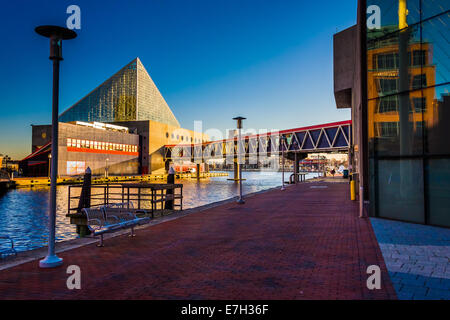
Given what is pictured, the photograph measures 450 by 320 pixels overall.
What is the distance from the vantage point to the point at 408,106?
1222 centimetres

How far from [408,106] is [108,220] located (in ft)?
36.2

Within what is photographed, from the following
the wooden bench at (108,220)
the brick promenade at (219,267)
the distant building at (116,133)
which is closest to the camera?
the brick promenade at (219,267)

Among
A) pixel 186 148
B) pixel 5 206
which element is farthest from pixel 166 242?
pixel 186 148

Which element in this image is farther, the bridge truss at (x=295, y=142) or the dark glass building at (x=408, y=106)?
the bridge truss at (x=295, y=142)

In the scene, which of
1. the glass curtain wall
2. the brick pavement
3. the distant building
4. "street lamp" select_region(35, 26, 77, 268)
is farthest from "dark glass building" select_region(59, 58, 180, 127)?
the brick pavement

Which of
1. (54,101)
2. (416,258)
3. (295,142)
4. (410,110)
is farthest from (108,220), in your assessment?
(295,142)

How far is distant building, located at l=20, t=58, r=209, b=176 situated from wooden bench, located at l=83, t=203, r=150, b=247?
62.8 metres

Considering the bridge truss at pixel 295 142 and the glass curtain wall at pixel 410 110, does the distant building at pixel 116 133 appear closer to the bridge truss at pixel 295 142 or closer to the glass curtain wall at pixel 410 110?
the bridge truss at pixel 295 142

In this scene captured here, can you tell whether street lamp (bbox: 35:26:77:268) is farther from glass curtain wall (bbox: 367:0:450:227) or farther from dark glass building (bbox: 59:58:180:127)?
dark glass building (bbox: 59:58:180:127)

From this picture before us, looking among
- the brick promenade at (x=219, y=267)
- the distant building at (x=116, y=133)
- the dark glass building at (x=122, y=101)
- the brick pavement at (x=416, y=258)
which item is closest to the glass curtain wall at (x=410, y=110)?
the brick pavement at (x=416, y=258)

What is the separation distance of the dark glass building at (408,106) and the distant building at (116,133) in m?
64.7

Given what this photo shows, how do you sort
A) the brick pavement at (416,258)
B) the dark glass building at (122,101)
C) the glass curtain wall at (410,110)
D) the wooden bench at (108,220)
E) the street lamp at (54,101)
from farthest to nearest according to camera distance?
the dark glass building at (122,101) < the glass curtain wall at (410,110) < the wooden bench at (108,220) < the street lamp at (54,101) < the brick pavement at (416,258)

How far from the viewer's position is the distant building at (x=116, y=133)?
7088 cm

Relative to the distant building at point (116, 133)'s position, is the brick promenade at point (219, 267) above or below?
below
